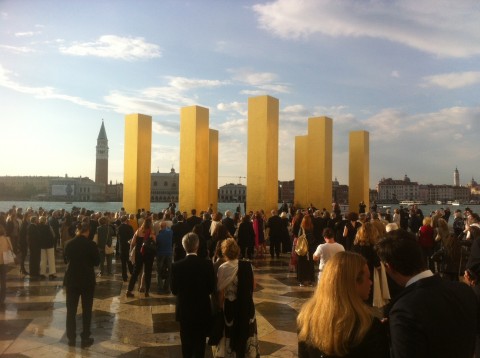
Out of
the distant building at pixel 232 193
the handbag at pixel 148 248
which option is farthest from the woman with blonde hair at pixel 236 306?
the distant building at pixel 232 193

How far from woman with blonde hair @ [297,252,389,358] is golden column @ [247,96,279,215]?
51.7ft

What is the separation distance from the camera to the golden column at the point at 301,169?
973 inches

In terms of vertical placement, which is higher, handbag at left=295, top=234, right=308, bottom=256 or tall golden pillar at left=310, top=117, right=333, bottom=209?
tall golden pillar at left=310, top=117, right=333, bottom=209

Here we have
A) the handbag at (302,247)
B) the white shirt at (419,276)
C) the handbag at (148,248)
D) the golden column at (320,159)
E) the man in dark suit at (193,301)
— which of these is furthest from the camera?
the golden column at (320,159)

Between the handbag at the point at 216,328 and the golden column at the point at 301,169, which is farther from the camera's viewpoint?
the golden column at the point at 301,169

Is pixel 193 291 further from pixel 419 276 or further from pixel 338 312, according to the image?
pixel 419 276

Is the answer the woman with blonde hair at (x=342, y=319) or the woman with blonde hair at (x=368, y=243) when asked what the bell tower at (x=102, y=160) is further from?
the woman with blonde hair at (x=342, y=319)

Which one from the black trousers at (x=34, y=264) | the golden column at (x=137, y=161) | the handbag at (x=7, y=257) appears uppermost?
the golden column at (x=137, y=161)

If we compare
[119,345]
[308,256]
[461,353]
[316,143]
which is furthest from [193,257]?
[316,143]

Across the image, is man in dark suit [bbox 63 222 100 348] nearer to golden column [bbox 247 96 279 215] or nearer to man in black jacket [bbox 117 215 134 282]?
man in black jacket [bbox 117 215 134 282]

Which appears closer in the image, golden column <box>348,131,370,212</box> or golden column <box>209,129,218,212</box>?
golden column <box>348,131,370,212</box>

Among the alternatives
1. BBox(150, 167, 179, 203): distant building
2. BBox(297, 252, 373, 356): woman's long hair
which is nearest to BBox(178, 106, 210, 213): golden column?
BBox(297, 252, 373, 356): woman's long hair

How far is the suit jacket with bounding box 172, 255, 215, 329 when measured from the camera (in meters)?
4.50

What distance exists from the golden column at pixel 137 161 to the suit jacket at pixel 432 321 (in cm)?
1852
